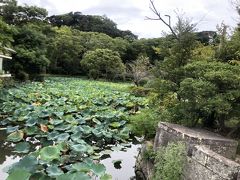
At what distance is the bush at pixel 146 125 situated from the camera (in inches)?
469

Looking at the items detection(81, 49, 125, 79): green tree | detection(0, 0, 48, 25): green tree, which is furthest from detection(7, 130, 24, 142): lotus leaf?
detection(81, 49, 125, 79): green tree

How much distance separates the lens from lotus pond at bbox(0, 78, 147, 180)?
7148mm

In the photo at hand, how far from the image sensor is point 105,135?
1191 cm

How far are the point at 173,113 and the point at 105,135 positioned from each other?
3003 mm

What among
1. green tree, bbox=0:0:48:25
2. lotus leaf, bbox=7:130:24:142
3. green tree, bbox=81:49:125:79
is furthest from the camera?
green tree, bbox=81:49:125:79

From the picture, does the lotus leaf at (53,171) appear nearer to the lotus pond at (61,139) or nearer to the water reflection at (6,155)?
the lotus pond at (61,139)

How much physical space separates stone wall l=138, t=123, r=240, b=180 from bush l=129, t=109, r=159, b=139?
3.58 m

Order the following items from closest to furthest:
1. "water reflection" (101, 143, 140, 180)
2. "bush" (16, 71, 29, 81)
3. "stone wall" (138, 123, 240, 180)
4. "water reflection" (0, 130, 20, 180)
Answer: "stone wall" (138, 123, 240, 180) < "water reflection" (101, 143, 140, 180) < "water reflection" (0, 130, 20, 180) < "bush" (16, 71, 29, 81)

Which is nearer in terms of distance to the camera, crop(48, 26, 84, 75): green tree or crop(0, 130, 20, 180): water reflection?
crop(0, 130, 20, 180): water reflection

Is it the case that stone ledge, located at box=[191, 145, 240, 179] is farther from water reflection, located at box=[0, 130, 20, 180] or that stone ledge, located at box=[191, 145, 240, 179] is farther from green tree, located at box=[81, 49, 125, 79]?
green tree, located at box=[81, 49, 125, 79]

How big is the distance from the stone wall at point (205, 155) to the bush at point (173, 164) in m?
0.11

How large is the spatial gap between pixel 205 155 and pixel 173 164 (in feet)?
2.60

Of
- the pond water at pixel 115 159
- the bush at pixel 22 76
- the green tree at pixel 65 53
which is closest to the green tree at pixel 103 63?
the green tree at pixel 65 53

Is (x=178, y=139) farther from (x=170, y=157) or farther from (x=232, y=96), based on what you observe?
(x=232, y=96)
